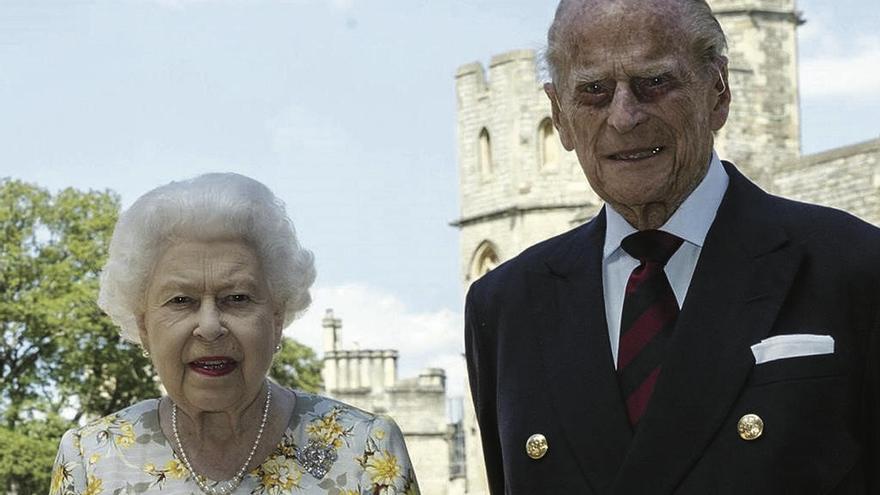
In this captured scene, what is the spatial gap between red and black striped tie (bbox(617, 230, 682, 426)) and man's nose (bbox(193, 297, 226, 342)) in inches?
40.2

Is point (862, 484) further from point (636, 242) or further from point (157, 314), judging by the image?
point (157, 314)

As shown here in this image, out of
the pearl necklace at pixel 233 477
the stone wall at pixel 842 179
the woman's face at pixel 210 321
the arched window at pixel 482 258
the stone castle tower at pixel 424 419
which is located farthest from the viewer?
the stone castle tower at pixel 424 419

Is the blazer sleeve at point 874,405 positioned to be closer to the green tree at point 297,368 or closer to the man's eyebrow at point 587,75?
the man's eyebrow at point 587,75

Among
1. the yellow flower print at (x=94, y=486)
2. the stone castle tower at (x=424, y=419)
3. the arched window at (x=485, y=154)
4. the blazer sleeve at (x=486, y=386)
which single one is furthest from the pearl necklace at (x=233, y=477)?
the stone castle tower at (x=424, y=419)

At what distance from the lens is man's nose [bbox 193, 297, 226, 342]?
4.54 meters

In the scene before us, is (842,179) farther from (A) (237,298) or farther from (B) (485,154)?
(A) (237,298)

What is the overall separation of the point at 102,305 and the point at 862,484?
2.06 meters

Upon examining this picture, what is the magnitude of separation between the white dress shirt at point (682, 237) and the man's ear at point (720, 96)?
10cm

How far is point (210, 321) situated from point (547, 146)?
1414 inches

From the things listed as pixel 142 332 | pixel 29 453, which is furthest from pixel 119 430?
pixel 29 453

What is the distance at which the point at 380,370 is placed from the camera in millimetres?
52562

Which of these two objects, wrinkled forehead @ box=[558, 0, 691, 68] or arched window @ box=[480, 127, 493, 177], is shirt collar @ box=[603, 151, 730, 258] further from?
arched window @ box=[480, 127, 493, 177]

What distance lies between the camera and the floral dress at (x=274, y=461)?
4727 mm

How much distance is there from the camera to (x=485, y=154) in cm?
4097
